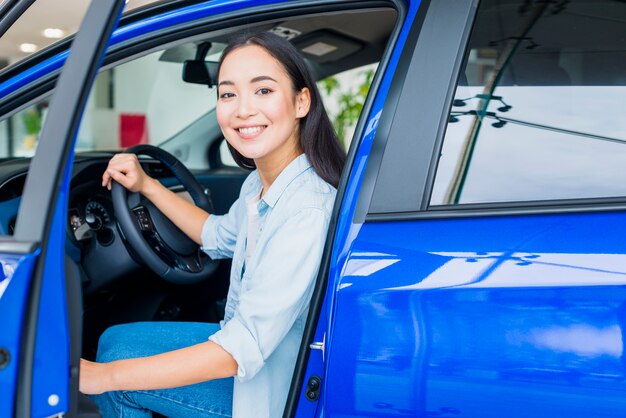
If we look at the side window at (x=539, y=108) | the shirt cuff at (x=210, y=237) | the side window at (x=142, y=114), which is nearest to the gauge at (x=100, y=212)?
the shirt cuff at (x=210, y=237)

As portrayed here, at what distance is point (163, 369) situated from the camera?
54.4 inches

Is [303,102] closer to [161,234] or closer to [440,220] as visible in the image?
[440,220]

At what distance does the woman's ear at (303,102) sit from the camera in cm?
163

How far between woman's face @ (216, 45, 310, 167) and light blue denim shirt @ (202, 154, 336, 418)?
8 cm

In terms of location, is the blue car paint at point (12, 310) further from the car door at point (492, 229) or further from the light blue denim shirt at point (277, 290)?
the car door at point (492, 229)

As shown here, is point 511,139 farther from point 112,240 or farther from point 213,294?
point 213,294

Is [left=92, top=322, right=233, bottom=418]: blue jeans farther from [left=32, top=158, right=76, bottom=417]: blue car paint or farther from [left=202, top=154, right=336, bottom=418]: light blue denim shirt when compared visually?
[left=32, top=158, right=76, bottom=417]: blue car paint

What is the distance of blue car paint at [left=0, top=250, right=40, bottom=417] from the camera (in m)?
1.08

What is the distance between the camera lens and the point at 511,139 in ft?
4.46

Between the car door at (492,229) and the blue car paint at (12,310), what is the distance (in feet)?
1.66

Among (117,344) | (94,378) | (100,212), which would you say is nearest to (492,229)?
(94,378)

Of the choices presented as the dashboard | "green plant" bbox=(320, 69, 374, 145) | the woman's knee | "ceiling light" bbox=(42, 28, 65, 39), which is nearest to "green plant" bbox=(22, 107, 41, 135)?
"green plant" bbox=(320, 69, 374, 145)

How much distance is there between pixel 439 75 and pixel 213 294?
1.40 meters

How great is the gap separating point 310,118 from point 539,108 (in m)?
0.50
